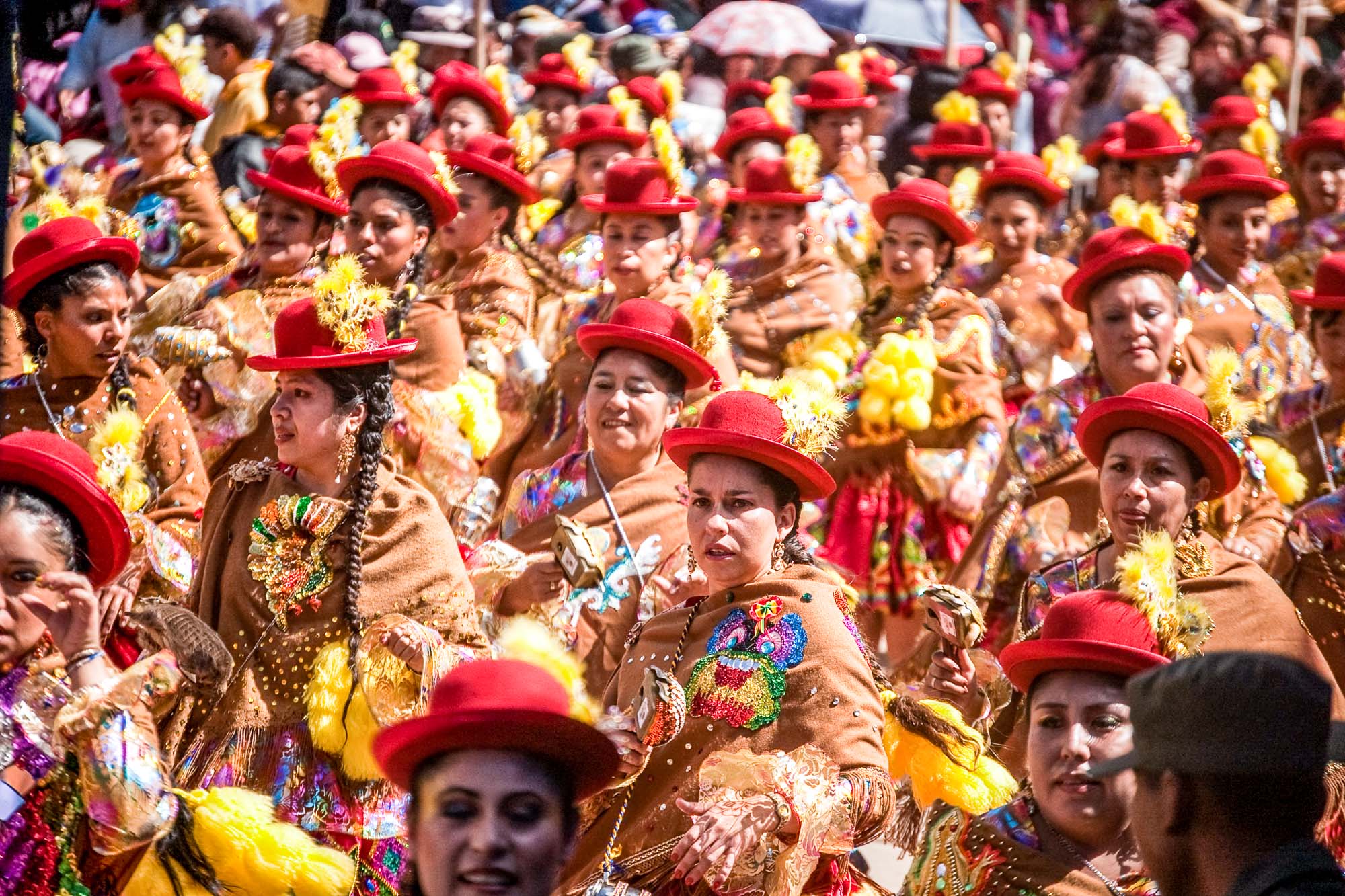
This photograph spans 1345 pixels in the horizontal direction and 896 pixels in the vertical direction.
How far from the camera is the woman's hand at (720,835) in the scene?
4688 mm

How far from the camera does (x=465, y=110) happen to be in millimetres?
12039

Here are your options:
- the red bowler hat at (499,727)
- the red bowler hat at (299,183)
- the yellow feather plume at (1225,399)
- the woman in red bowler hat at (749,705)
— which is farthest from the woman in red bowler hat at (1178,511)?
the red bowler hat at (299,183)

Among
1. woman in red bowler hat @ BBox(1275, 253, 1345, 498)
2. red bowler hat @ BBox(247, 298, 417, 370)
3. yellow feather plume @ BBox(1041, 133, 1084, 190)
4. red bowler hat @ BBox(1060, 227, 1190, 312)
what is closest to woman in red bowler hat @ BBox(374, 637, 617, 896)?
red bowler hat @ BBox(247, 298, 417, 370)

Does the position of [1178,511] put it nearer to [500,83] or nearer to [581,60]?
[500,83]

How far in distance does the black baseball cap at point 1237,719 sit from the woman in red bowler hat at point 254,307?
4.65 m

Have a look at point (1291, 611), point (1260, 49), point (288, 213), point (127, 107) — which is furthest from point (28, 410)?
point (1260, 49)

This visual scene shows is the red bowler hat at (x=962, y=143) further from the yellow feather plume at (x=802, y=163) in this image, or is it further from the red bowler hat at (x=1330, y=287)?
the red bowler hat at (x=1330, y=287)

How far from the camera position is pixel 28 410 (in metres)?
6.94

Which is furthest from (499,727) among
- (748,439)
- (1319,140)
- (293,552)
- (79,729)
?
(1319,140)

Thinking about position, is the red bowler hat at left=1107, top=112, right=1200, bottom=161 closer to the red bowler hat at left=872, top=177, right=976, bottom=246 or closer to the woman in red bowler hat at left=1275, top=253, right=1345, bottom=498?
the red bowler hat at left=872, top=177, right=976, bottom=246

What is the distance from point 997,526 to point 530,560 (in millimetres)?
2400

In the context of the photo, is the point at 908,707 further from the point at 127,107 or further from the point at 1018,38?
the point at 1018,38

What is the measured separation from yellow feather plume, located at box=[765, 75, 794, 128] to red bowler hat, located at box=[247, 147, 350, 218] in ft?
15.1

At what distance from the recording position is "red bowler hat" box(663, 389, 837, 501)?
5359 mm
